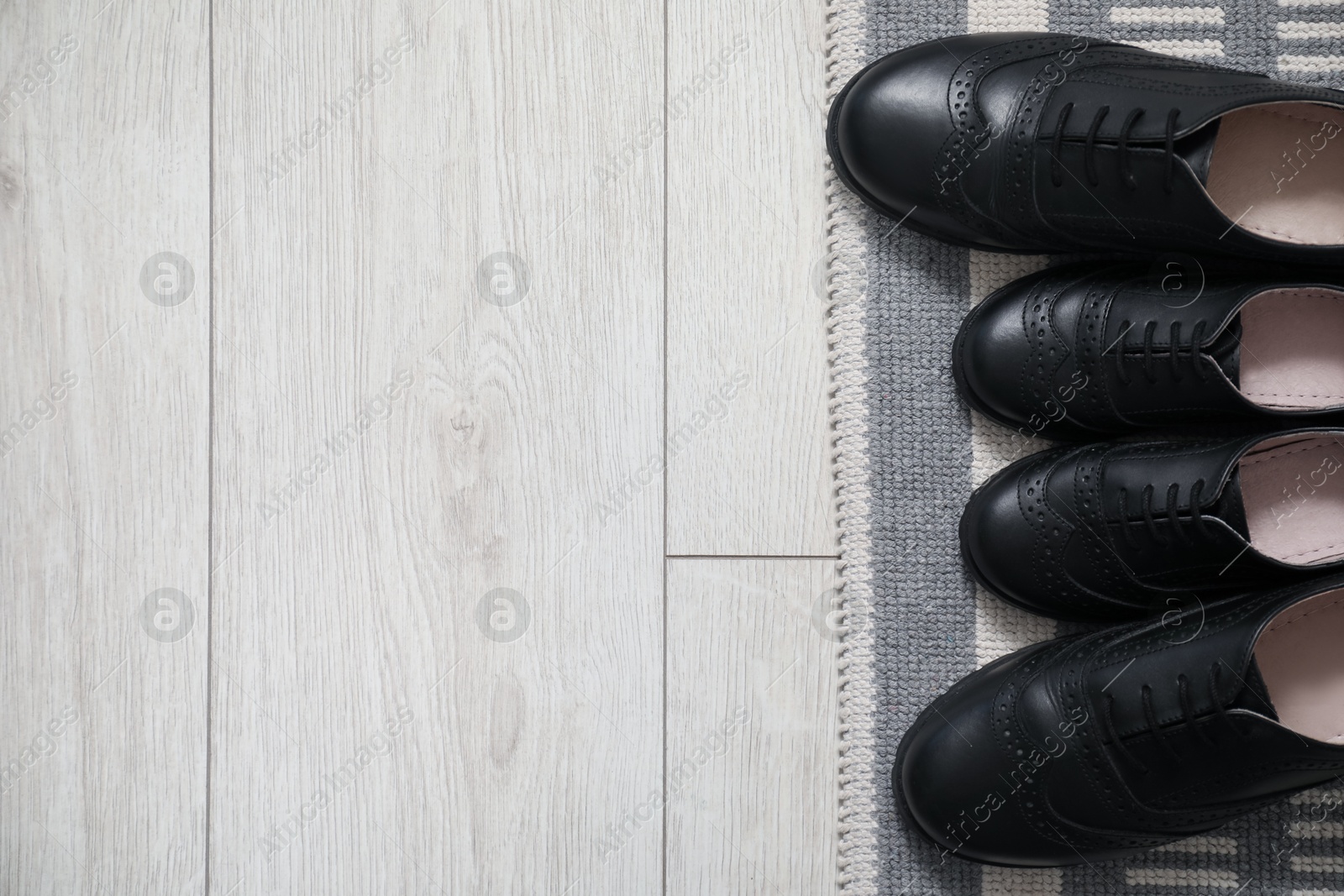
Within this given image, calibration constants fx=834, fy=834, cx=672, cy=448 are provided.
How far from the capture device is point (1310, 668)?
2.07 feet

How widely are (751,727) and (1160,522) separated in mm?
354

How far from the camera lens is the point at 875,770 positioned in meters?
0.69

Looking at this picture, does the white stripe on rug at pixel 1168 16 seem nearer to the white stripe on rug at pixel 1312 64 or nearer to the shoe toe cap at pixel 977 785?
the white stripe on rug at pixel 1312 64

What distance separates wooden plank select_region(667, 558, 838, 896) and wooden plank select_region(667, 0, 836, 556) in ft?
0.16

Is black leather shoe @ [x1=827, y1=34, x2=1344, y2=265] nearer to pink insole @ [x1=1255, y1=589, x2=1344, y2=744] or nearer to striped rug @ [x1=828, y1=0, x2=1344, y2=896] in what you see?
striped rug @ [x1=828, y1=0, x2=1344, y2=896]

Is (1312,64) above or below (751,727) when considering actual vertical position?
above

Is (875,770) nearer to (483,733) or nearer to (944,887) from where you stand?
(944,887)

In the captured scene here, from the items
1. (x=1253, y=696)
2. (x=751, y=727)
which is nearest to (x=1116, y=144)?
(x=1253, y=696)

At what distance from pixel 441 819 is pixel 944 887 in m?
0.42

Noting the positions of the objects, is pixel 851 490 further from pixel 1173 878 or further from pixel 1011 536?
pixel 1173 878

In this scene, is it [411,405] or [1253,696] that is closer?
[1253,696]

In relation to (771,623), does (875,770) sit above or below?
below

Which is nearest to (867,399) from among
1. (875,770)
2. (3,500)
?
(875,770)

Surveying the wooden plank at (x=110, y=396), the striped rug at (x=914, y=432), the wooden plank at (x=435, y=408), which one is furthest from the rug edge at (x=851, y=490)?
the wooden plank at (x=110, y=396)
